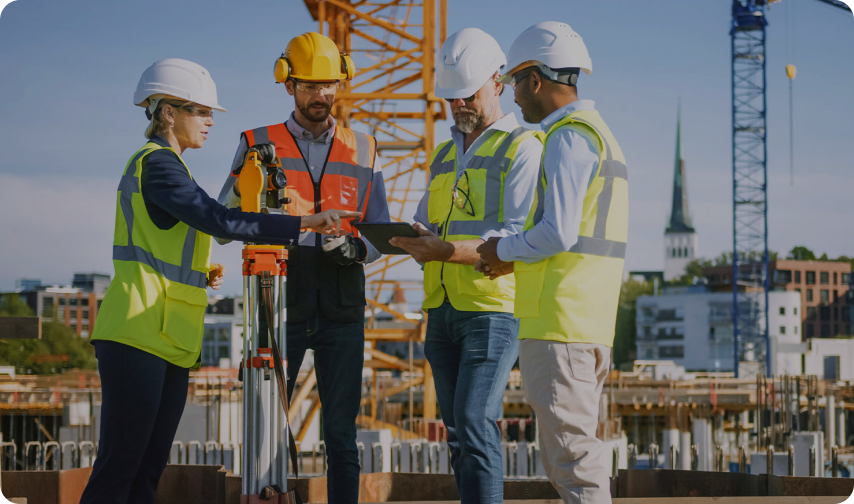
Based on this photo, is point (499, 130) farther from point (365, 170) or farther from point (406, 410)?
point (406, 410)

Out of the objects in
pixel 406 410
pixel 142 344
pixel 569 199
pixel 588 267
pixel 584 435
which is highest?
pixel 569 199

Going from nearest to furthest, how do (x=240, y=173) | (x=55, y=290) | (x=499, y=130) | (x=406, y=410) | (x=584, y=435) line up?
(x=584, y=435), (x=240, y=173), (x=499, y=130), (x=406, y=410), (x=55, y=290)

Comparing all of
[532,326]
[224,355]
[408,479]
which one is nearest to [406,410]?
[408,479]

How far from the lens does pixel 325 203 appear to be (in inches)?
148

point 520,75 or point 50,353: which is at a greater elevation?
point 520,75

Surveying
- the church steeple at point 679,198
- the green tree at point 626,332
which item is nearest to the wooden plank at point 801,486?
the green tree at point 626,332

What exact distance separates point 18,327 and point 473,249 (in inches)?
97.1

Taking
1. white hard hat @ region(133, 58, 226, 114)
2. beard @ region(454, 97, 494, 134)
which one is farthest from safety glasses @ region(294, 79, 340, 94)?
beard @ region(454, 97, 494, 134)

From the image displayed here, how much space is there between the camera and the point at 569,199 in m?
2.84

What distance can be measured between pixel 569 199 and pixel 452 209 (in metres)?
0.88

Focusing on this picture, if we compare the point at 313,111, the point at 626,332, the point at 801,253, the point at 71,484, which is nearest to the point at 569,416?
the point at 313,111

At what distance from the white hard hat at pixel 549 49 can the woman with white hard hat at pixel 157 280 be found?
2.81ft

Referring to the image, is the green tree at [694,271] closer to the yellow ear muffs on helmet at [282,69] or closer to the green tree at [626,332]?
the green tree at [626,332]

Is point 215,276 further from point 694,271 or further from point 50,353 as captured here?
point 694,271
